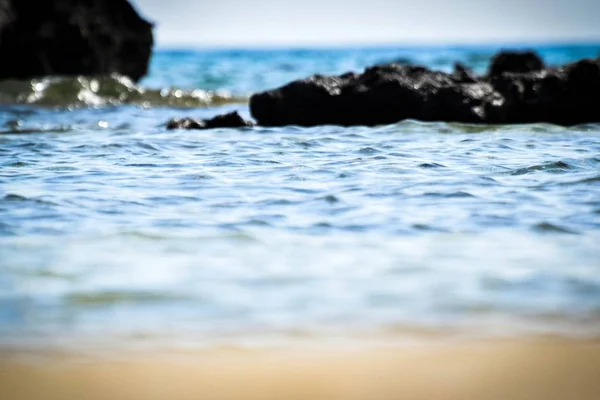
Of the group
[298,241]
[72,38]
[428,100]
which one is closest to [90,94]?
[72,38]

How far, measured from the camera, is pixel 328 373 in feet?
9.96

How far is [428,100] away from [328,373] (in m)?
8.68

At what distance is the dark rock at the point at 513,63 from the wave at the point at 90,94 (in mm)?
5768

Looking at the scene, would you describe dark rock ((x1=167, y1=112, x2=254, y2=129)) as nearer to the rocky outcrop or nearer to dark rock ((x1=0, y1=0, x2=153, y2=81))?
the rocky outcrop

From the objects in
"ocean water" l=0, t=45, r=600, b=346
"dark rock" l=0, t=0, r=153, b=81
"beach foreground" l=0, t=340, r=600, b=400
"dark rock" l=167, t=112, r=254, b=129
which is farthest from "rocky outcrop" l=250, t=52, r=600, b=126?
"dark rock" l=0, t=0, r=153, b=81

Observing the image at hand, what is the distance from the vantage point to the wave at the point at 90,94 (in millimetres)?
17672

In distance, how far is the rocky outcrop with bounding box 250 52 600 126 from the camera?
1138 centimetres

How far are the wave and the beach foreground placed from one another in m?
15.0

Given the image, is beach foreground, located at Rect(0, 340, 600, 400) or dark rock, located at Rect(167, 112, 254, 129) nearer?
beach foreground, located at Rect(0, 340, 600, 400)

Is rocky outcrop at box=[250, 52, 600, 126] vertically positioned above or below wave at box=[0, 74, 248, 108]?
above

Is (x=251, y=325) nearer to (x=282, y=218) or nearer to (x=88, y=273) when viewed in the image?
(x=88, y=273)

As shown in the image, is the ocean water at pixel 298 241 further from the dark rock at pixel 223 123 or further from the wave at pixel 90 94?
the wave at pixel 90 94

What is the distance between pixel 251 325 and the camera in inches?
138

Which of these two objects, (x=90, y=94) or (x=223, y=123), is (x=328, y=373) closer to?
(x=223, y=123)
